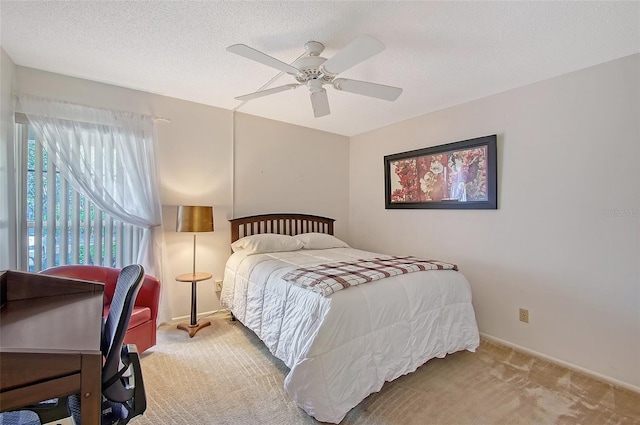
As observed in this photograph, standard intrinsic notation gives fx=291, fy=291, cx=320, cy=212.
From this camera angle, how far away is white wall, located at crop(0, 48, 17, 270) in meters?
2.20

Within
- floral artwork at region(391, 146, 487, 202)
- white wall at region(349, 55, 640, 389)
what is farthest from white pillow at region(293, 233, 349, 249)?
white wall at region(349, 55, 640, 389)

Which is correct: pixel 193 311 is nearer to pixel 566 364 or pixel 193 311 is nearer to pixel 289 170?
pixel 289 170

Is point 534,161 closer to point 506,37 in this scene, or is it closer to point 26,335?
point 506,37

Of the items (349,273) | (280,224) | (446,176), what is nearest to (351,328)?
(349,273)

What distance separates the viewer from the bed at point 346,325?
5.61 ft

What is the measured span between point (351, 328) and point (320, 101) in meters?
1.69

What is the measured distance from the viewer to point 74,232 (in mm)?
2648

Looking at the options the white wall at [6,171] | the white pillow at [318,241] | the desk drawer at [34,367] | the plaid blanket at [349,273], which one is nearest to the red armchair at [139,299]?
the white wall at [6,171]

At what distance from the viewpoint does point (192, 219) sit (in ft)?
9.50

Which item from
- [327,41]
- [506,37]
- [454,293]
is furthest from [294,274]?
[506,37]

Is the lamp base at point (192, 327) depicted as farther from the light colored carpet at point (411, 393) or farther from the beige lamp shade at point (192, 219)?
the beige lamp shade at point (192, 219)

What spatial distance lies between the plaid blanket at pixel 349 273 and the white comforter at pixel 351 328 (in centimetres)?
4

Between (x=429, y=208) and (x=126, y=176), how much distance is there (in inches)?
129

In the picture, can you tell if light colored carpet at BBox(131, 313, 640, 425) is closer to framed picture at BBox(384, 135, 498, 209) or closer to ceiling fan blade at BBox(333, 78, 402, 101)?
framed picture at BBox(384, 135, 498, 209)
